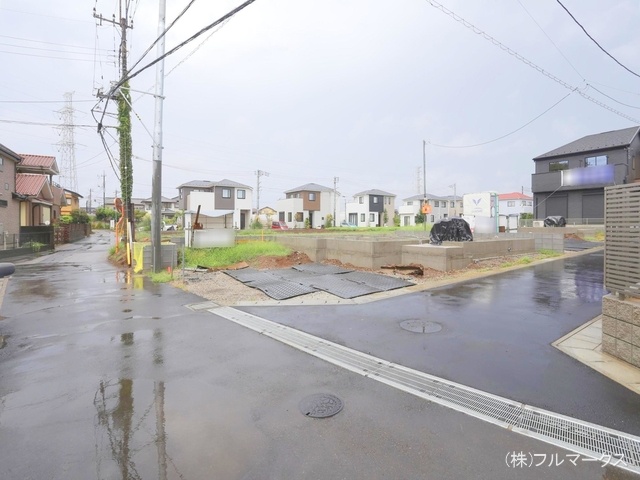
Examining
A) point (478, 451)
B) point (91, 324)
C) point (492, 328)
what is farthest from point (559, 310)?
point (91, 324)

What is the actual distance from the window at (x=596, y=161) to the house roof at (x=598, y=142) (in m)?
0.83

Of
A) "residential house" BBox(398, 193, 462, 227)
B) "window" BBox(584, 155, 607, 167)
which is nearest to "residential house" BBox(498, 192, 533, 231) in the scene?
"residential house" BBox(398, 193, 462, 227)

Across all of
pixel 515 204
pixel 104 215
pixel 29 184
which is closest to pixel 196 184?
pixel 29 184

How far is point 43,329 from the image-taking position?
19.7 feet

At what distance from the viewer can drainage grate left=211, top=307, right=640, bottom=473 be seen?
2.72m

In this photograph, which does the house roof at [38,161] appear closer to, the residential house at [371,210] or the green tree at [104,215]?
the green tree at [104,215]

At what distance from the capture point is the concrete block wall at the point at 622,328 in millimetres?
4137

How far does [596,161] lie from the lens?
33.2 meters

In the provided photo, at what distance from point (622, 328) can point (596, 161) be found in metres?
38.5

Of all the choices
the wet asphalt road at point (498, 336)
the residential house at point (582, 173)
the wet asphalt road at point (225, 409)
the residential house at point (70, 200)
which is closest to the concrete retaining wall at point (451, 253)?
the wet asphalt road at point (498, 336)

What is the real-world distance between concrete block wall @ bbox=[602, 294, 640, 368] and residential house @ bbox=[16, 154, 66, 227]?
3038 cm

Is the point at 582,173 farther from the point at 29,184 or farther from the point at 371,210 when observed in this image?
the point at 29,184

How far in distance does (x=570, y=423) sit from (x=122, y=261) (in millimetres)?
17691

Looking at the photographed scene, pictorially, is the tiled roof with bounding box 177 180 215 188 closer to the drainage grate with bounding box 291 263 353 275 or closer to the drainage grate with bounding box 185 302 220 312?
the drainage grate with bounding box 291 263 353 275
